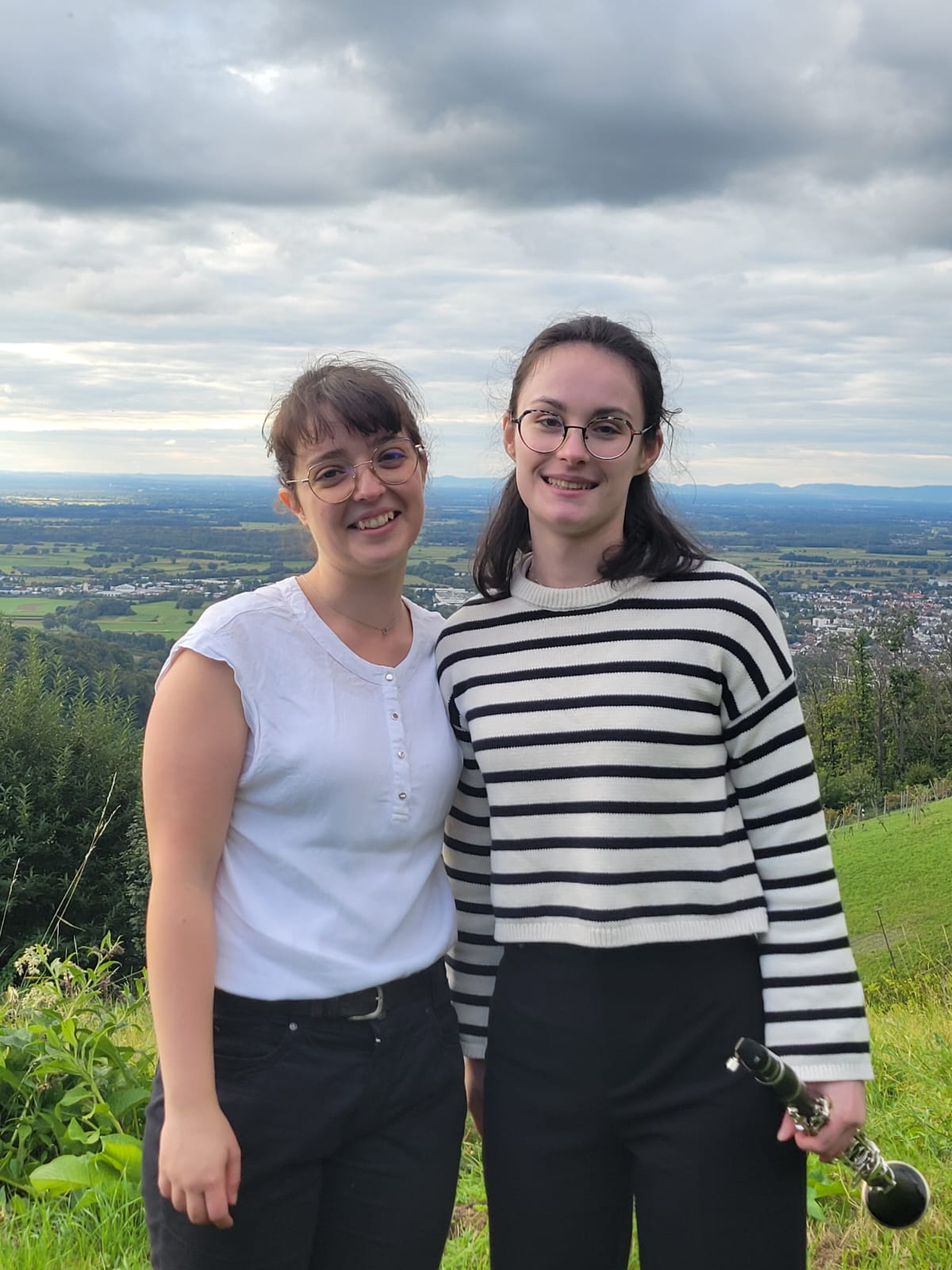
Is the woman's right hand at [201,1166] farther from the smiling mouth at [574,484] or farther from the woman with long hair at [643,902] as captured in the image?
the smiling mouth at [574,484]

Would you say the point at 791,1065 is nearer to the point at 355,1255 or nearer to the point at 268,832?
the point at 355,1255

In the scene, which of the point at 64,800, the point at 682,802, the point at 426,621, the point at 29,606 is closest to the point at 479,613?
the point at 426,621

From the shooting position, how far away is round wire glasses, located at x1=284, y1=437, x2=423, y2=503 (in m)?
1.96

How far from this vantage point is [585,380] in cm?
206

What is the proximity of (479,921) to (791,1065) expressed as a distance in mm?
649

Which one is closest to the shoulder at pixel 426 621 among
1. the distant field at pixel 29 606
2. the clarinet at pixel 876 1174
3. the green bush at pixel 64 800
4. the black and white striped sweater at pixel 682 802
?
the black and white striped sweater at pixel 682 802

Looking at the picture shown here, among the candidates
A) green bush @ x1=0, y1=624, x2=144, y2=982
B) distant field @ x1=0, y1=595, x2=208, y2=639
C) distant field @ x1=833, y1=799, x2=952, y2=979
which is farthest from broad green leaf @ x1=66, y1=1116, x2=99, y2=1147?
distant field @ x1=0, y1=595, x2=208, y2=639

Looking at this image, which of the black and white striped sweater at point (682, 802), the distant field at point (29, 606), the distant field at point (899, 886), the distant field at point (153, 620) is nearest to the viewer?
the black and white striped sweater at point (682, 802)

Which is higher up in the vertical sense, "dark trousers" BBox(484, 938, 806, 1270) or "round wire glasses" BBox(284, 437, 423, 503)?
"round wire glasses" BBox(284, 437, 423, 503)

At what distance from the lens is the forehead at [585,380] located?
2061 mm

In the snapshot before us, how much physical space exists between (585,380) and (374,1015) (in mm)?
1224

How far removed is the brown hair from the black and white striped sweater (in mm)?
537

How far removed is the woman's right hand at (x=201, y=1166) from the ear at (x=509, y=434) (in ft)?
4.36

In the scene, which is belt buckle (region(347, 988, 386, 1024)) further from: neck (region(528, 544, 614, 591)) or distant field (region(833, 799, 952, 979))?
distant field (region(833, 799, 952, 979))
